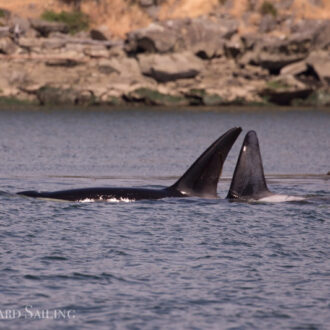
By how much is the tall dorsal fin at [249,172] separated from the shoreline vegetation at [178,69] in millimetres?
74682

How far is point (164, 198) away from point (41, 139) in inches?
1437

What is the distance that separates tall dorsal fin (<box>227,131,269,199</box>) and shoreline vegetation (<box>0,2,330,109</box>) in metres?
74.7

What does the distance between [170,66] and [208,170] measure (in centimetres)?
7577

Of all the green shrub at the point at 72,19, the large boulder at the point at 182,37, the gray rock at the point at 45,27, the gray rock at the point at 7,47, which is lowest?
the gray rock at the point at 7,47

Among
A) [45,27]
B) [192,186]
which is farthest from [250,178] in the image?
[45,27]

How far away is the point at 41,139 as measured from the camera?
58.4 meters

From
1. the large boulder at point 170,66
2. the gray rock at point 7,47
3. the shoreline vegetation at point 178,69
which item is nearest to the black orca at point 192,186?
the large boulder at point 170,66

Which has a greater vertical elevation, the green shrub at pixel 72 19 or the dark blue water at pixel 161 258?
the green shrub at pixel 72 19

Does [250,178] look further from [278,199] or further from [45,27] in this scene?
[45,27]

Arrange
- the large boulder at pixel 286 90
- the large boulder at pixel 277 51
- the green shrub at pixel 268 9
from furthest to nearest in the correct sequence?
the green shrub at pixel 268 9
the large boulder at pixel 277 51
the large boulder at pixel 286 90

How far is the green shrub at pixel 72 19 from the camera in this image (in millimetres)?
122125

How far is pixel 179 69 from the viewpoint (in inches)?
3819

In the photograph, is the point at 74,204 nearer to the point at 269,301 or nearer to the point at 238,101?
the point at 269,301

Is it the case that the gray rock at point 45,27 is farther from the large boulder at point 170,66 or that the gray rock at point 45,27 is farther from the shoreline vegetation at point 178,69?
the large boulder at point 170,66
